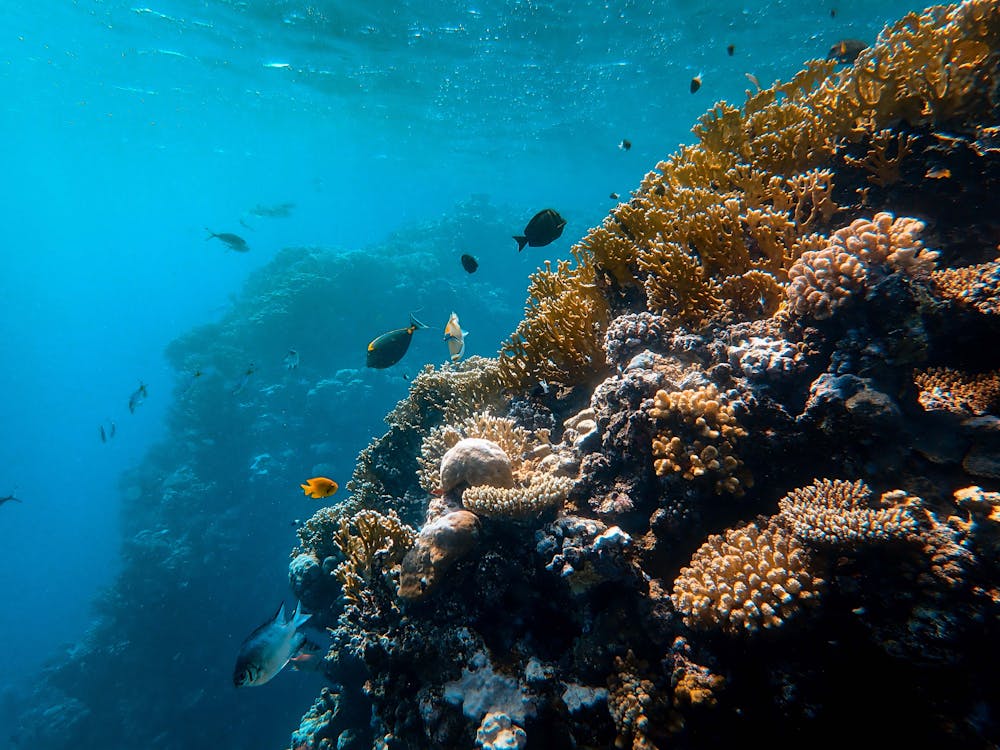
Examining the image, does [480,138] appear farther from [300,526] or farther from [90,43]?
A: [300,526]

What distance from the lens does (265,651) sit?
163 inches

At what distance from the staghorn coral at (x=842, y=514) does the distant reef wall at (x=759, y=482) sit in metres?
0.02

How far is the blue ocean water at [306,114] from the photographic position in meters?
21.1

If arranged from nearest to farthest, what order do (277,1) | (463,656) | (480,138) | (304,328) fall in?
(463,656) < (277,1) < (304,328) < (480,138)

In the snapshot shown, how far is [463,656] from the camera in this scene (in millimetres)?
3311

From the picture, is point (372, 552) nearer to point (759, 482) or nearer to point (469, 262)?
point (759, 482)

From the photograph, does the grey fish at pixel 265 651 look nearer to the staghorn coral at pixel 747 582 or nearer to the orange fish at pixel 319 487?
the orange fish at pixel 319 487

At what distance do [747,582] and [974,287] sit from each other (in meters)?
2.34

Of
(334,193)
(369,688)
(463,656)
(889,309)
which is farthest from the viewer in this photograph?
(334,193)

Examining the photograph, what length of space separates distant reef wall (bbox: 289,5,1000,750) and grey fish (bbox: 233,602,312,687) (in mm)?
764

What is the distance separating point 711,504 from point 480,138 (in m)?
48.7

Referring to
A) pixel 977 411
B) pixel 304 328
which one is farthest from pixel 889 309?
pixel 304 328

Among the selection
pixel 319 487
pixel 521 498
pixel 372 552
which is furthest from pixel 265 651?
pixel 521 498

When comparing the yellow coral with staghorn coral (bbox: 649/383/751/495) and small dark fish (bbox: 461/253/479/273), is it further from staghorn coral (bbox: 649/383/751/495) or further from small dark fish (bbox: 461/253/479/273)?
small dark fish (bbox: 461/253/479/273)
